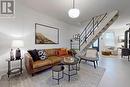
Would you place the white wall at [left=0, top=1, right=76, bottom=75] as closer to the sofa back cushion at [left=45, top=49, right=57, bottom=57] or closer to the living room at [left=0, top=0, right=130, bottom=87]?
the living room at [left=0, top=0, right=130, bottom=87]

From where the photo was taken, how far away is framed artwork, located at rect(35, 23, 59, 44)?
16.8 ft

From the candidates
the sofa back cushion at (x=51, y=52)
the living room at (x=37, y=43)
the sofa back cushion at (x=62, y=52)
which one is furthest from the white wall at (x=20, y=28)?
the sofa back cushion at (x=62, y=52)

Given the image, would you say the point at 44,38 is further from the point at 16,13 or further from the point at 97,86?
the point at 97,86

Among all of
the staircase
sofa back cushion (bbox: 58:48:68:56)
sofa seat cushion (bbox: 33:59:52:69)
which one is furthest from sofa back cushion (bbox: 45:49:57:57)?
the staircase

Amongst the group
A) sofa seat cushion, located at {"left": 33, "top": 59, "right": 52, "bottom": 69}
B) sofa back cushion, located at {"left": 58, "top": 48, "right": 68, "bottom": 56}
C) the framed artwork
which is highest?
the framed artwork

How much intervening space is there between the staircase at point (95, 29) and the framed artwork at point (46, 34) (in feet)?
6.00

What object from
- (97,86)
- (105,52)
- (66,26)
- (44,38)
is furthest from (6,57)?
(105,52)

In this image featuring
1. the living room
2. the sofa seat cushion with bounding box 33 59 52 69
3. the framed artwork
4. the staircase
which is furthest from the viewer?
the staircase

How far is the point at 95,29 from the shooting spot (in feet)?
20.7

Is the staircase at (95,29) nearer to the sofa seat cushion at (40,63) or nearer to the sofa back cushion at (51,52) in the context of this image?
the sofa back cushion at (51,52)

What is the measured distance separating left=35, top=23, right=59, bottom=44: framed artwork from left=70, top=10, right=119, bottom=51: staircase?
1829mm

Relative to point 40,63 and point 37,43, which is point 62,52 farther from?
point 40,63

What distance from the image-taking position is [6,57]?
3893 millimetres

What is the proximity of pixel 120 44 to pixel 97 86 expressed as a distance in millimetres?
9139
